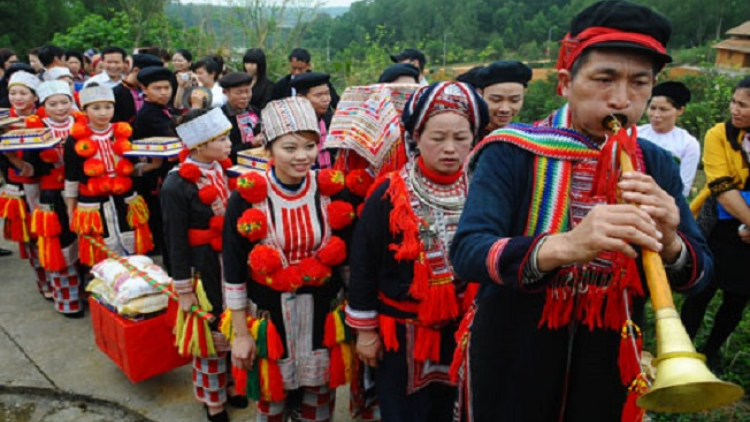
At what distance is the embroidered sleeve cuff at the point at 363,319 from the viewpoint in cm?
261

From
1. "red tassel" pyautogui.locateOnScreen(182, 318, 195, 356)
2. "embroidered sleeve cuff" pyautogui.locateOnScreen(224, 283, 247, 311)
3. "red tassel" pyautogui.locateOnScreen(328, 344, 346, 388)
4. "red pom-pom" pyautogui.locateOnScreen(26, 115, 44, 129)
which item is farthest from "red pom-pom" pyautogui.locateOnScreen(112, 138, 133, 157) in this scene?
"red tassel" pyautogui.locateOnScreen(328, 344, 346, 388)

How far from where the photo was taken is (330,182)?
9.45 ft

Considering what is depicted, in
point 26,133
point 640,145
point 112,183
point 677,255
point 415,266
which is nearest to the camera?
point 677,255

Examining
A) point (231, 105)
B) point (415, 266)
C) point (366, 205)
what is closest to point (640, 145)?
point (415, 266)

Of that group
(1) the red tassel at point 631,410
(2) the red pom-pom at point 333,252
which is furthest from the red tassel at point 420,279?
(1) the red tassel at point 631,410

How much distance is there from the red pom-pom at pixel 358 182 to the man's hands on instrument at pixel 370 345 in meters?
0.78

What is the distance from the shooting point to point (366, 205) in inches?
102

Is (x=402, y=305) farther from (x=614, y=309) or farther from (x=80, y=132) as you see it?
(x=80, y=132)

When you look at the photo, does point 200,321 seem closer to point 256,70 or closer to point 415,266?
point 415,266

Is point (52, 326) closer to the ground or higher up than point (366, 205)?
closer to the ground

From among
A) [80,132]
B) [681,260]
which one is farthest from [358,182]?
[80,132]

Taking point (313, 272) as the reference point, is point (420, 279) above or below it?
above

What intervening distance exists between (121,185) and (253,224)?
2363 mm

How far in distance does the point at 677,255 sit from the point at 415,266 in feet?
3.86
